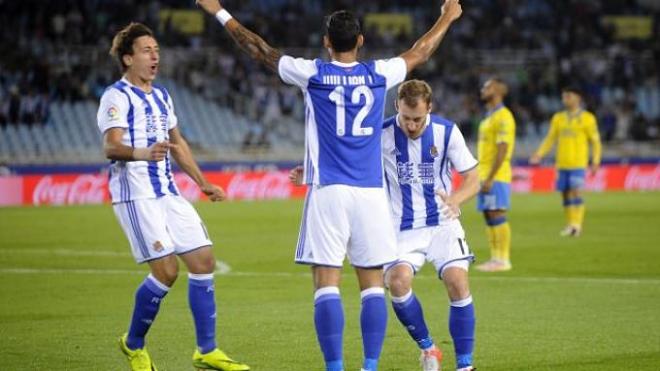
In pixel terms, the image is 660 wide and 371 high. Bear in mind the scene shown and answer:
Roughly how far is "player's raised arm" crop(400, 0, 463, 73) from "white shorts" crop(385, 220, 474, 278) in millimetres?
1367

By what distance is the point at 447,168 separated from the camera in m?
8.66

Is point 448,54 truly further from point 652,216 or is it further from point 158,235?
point 158,235

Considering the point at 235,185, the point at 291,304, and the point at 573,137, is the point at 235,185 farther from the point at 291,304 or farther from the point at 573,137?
the point at 291,304

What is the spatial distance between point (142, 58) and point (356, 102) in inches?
70.1

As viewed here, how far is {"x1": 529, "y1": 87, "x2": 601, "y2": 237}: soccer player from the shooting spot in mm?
20531

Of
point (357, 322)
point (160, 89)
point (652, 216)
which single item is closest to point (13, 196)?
point (652, 216)

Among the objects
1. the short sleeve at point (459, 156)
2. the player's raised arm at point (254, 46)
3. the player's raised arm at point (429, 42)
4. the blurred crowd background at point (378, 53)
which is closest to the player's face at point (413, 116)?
the short sleeve at point (459, 156)

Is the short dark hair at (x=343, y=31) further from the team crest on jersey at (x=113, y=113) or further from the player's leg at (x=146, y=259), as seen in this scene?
the player's leg at (x=146, y=259)

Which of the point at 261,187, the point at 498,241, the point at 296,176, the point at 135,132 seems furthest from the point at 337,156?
the point at 261,187

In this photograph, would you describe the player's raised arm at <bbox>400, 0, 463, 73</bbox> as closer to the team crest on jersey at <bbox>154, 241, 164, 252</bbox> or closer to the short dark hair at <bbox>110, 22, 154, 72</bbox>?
the short dark hair at <bbox>110, 22, 154, 72</bbox>

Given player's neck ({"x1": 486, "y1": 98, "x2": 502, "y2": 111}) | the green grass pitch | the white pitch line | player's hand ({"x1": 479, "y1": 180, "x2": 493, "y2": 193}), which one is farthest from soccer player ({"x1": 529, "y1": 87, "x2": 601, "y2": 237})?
the white pitch line

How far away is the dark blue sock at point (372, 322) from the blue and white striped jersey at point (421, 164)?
1.02 meters

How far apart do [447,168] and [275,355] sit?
1.96m

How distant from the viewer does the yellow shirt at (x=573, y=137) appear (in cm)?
2070
